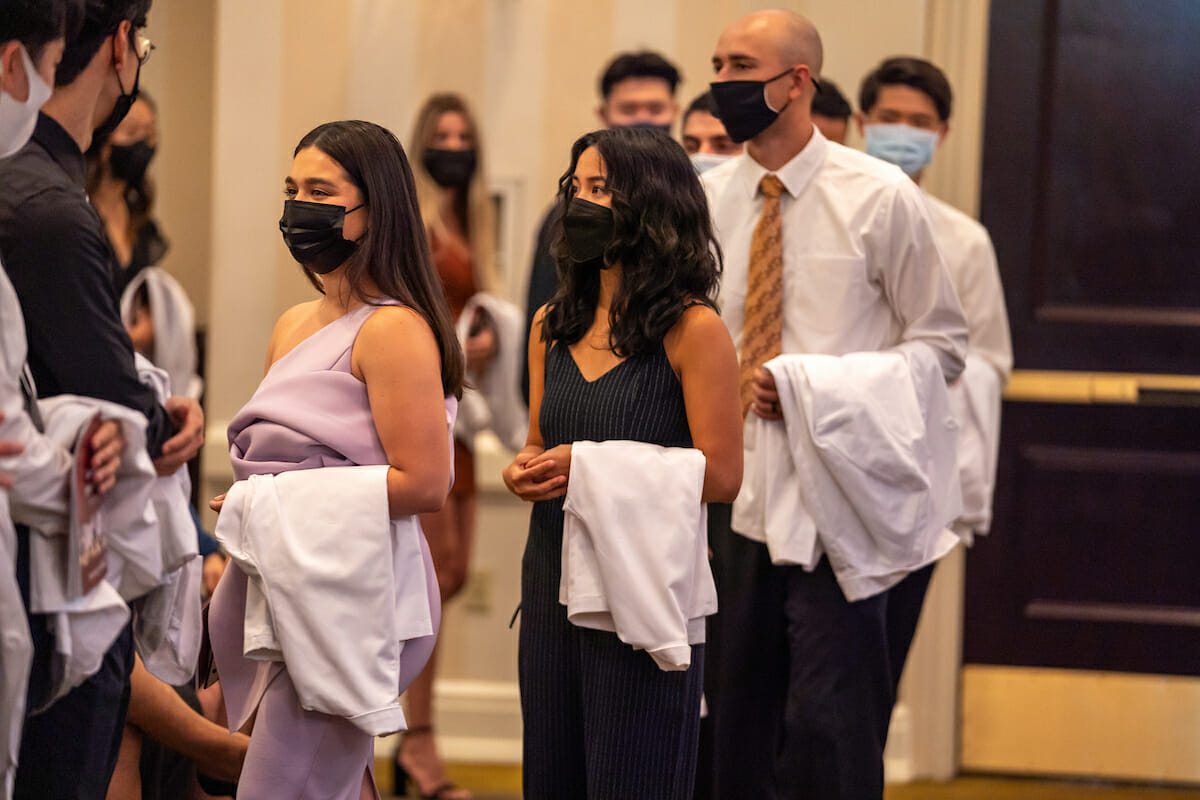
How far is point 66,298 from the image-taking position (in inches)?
66.6

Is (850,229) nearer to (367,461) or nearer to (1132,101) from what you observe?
(367,461)

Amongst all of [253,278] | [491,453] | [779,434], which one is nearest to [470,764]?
[491,453]

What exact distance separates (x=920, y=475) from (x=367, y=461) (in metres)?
1.18

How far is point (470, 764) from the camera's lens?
4.12 m

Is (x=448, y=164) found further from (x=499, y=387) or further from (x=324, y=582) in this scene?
(x=324, y=582)

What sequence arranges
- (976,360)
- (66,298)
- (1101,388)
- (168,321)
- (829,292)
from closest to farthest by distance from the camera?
(66,298), (829,292), (976,360), (168,321), (1101,388)

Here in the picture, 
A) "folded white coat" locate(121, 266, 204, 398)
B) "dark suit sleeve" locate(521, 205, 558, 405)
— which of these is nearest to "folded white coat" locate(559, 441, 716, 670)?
"dark suit sleeve" locate(521, 205, 558, 405)

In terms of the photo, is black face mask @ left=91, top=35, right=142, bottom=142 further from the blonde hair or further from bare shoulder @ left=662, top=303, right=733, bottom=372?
the blonde hair

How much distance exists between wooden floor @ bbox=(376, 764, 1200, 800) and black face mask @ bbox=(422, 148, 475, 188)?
1.73 metres

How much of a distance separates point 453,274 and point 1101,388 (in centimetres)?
188

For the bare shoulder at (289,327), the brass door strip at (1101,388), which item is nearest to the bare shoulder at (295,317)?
the bare shoulder at (289,327)

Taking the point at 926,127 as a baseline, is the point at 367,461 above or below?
below

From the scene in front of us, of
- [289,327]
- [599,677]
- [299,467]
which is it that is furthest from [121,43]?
[599,677]

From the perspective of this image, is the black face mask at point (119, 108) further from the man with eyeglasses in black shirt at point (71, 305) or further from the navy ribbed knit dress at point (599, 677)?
the navy ribbed knit dress at point (599, 677)
